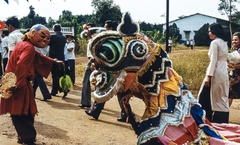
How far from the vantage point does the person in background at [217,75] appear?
4934mm

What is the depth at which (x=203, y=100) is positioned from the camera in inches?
207

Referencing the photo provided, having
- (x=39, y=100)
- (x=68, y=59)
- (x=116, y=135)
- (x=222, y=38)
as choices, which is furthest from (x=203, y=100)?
(x=68, y=59)

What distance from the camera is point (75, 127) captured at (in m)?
5.82

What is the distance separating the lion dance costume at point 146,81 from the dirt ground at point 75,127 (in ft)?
6.34

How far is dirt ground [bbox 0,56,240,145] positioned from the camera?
5.10m

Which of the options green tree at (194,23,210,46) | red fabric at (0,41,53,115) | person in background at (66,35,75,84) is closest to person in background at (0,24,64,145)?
red fabric at (0,41,53,115)

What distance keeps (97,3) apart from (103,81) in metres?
26.3

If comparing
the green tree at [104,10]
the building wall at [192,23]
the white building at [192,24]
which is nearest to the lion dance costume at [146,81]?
the green tree at [104,10]

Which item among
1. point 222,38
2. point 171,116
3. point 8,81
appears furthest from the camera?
point 222,38

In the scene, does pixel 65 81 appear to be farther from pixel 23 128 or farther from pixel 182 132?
pixel 182 132

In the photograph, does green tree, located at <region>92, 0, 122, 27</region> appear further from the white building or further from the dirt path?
the white building

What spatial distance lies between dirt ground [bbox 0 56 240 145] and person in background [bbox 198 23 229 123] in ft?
4.22

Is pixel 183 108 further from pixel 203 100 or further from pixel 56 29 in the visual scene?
pixel 56 29

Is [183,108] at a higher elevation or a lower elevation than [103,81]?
lower
